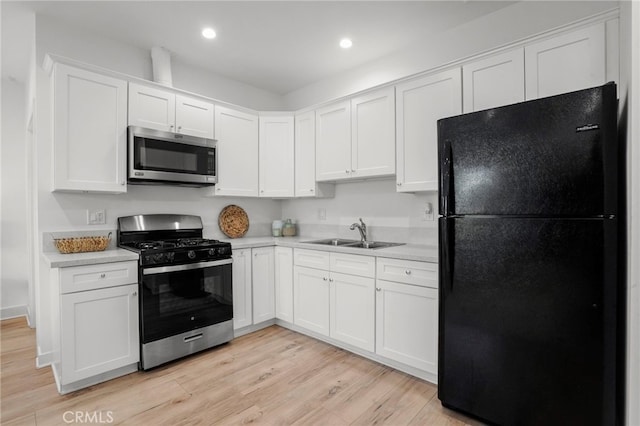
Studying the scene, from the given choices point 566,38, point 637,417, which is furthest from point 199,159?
point 637,417

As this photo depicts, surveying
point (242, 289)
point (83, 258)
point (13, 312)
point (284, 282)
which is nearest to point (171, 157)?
point (83, 258)

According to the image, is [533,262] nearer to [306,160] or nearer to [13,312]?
[306,160]

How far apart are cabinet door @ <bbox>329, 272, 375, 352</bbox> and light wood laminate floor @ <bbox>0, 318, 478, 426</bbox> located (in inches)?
6.6

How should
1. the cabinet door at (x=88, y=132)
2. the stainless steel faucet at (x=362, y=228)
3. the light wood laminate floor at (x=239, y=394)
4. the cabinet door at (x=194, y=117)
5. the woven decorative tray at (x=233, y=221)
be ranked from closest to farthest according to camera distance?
the light wood laminate floor at (x=239, y=394)
the cabinet door at (x=88, y=132)
the cabinet door at (x=194, y=117)
the stainless steel faucet at (x=362, y=228)
the woven decorative tray at (x=233, y=221)

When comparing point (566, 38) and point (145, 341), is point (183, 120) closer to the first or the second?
point (145, 341)

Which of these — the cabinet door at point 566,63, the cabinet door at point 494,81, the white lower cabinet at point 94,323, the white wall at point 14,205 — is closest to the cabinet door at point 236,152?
the white lower cabinet at point 94,323

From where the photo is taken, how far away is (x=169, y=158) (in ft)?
9.48

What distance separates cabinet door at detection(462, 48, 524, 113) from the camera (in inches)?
82.4

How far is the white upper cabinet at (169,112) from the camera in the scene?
2.77m

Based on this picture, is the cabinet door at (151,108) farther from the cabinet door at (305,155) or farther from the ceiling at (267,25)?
the cabinet door at (305,155)

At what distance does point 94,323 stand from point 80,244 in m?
0.64

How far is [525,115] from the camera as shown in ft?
A: 5.38

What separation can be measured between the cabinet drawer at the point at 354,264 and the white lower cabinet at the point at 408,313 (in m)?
0.07

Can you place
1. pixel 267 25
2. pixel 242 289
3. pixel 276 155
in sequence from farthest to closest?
pixel 276 155 → pixel 242 289 → pixel 267 25
